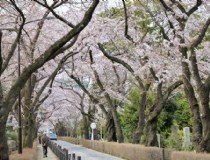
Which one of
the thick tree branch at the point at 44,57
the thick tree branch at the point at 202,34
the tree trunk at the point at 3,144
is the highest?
the thick tree branch at the point at 202,34

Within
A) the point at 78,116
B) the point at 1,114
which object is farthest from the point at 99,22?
the point at 78,116

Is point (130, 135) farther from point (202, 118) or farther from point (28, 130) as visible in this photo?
point (202, 118)

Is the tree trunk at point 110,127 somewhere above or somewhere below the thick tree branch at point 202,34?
below

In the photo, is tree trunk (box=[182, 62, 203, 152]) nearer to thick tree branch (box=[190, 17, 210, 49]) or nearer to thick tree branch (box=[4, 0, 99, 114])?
thick tree branch (box=[190, 17, 210, 49])

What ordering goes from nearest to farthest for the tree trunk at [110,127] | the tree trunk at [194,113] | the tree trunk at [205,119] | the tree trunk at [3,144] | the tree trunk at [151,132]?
1. the tree trunk at [3,144]
2. the tree trunk at [205,119]
3. the tree trunk at [194,113]
4. the tree trunk at [151,132]
5. the tree trunk at [110,127]

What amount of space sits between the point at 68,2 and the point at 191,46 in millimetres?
4767

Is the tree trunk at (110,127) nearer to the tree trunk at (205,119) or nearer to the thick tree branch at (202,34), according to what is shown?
→ the tree trunk at (205,119)

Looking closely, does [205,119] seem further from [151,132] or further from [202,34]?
[151,132]

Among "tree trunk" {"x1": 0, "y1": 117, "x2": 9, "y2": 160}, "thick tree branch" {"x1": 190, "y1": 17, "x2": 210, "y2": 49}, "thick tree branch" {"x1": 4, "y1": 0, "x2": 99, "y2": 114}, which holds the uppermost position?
"thick tree branch" {"x1": 190, "y1": 17, "x2": 210, "y2": 49}

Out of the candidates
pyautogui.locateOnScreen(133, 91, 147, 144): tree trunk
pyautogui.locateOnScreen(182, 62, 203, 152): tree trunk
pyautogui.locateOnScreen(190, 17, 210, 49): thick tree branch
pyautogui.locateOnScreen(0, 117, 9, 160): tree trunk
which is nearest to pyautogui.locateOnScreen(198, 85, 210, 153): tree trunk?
pyautogui.locateOnScreen(182, 62, 203, 152): tree trunk

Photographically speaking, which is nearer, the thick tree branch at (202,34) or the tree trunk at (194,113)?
the thick tree branch at (202,34)

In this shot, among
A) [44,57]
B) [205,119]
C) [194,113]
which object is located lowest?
[205,119]

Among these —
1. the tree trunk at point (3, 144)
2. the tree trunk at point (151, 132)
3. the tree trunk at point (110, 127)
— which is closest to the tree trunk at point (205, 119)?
the tree trunk at point (3, 144)

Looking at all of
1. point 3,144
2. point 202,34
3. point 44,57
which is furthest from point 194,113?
point 3,144
